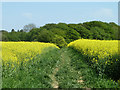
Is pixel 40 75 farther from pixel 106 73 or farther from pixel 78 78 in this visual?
pixel 106 73

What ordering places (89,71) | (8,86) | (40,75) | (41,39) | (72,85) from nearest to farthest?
(8,86) < (72,85) < (40,75) < (89,71) < (41,39)

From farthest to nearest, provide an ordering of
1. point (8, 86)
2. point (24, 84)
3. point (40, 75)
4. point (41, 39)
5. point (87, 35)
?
point (87, 35) → point (41, 39) → point (40, 75) → point (24, 84) → point (8, 86)

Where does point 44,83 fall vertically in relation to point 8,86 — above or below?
below

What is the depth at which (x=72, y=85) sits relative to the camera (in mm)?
8625

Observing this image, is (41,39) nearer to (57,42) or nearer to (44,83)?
(57,42)

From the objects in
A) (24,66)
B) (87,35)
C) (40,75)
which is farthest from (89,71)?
(87,35)

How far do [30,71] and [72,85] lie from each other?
113 inches

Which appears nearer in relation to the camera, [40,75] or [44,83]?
[44,83]

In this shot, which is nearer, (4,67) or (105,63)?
(4,67)

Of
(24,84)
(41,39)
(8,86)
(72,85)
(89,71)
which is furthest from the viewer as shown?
(41,39)

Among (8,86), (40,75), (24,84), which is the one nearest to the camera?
(8,86)

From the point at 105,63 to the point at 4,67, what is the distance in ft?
19.8

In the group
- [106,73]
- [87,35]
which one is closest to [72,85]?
[106,73]

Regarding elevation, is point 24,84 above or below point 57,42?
above
